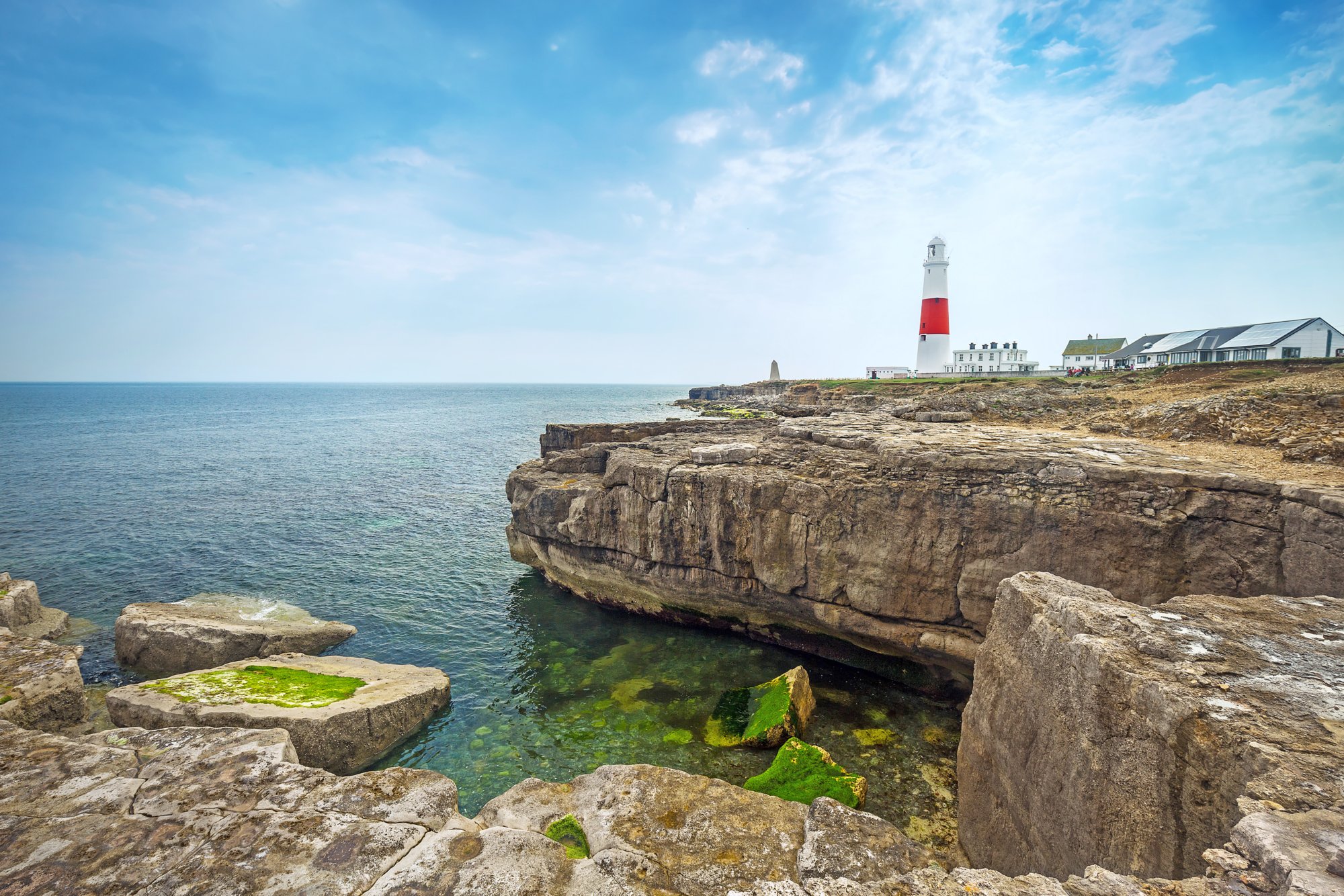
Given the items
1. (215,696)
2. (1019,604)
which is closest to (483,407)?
(215,696)

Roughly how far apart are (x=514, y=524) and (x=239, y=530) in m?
19.0

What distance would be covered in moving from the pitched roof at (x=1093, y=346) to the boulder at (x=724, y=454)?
7906 centimetres

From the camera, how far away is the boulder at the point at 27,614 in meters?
18.5

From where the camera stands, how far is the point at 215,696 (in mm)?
13812

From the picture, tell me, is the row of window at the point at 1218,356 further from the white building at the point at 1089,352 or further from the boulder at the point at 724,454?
the boulder at the point at 724,454

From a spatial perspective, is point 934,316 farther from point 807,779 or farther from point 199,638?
point 199,638

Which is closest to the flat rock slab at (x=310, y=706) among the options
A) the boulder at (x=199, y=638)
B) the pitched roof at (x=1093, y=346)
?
the boulder at (x=199, y=638)

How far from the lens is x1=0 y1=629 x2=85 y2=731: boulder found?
470 inches

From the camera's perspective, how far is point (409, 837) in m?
7.38

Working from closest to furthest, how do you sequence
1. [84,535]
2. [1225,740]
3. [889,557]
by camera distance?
[1225,740]
[889,557]
[84,535]

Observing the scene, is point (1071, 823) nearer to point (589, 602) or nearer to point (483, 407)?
point (589, 602)

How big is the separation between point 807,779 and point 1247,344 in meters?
63.4

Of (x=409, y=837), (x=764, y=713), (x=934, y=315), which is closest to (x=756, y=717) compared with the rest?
(x=764, y=713)

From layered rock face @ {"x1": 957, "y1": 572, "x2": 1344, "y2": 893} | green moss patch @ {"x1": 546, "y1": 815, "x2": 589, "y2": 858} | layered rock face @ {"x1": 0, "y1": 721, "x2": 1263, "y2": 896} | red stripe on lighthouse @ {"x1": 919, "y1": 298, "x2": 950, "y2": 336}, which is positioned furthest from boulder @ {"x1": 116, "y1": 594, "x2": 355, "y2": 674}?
red stripe on lighthouse @ {"x1": 919, "y1": 298, "x2": 950, "y2": 336}
